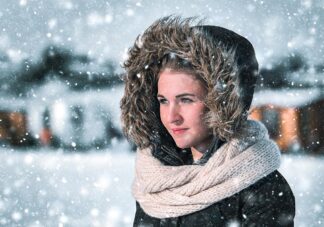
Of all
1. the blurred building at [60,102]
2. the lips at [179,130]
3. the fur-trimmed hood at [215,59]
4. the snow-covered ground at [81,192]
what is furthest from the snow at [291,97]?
the lips at [179,130]

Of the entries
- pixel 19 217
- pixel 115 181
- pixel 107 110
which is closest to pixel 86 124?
pixel 107 110

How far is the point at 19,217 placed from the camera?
6.90m

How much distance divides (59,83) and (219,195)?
1722cm

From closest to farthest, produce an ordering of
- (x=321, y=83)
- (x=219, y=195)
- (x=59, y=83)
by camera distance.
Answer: (x=219, y=195) < (x=321, y=83) < (x=59, y=83)

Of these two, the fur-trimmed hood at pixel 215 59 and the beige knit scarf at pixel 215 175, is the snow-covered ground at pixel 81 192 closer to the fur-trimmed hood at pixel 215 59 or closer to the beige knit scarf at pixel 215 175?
the beige knit scarf at pixel 215 175

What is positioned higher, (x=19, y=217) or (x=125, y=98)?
(x=125, y=98)

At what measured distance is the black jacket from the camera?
2221 mm

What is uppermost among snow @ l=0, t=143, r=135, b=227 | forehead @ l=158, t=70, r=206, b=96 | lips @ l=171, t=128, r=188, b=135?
forehead @ l=158, t=70, r=206, b=96

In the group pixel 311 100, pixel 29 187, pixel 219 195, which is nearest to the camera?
pixel 219 195

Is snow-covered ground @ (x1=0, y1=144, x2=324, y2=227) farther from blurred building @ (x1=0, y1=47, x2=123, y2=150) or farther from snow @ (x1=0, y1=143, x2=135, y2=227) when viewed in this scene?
blurred building @ (x1=0, y1=47, x2=123, y2=150)

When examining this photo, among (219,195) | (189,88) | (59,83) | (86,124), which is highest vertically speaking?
(189,88)

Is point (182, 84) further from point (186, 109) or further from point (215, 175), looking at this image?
point (215, 175)

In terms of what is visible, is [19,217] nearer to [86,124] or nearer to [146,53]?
[146,53]

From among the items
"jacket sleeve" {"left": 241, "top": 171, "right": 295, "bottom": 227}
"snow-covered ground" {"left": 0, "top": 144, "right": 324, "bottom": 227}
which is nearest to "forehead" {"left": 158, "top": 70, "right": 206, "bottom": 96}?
"jacket sleeve" {"left": 241, "top": 171, "right": 295, "bottom": 227}
